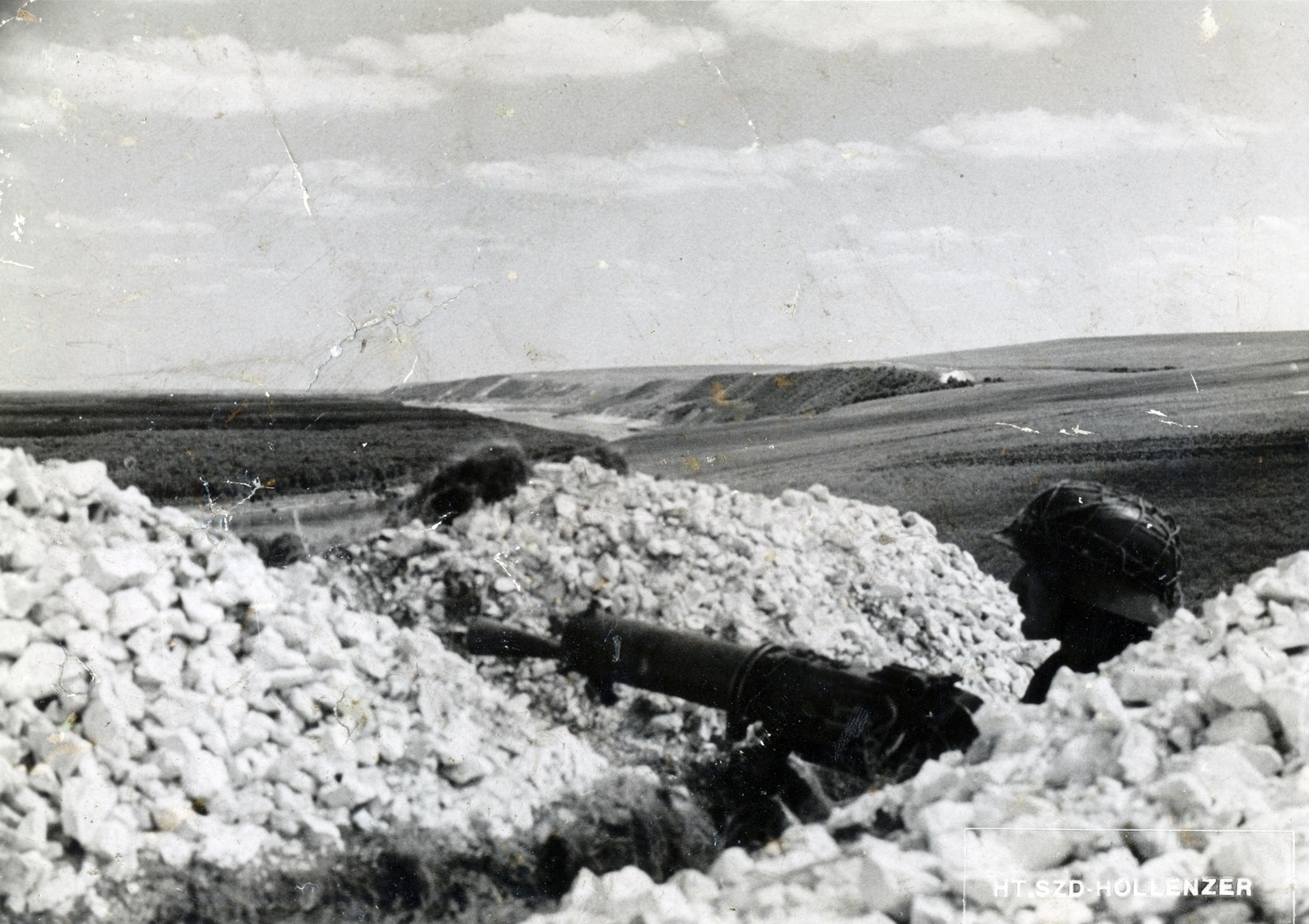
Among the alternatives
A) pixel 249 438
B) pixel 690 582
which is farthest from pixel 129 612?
pixel 690 582

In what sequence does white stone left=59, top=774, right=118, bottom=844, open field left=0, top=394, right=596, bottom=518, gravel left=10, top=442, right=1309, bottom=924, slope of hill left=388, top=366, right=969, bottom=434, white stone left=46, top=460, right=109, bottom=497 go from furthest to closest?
slope of hill left=388, top=366, right=969, bottom=434
open field left=0, top=394, right=596, bottom=518
white stone left=46, top=460, right=109, bottom=497
white stone left=59, top=774, right=118, bottom=844
gravel left=10, top=442, right=1309, bottom=924

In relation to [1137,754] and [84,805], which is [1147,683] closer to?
[1137,754]

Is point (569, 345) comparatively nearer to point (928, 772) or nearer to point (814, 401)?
point (814, 401)

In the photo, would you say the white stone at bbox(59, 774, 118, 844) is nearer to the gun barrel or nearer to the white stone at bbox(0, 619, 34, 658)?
the white stone at bbox(0, 619, 34, 658)

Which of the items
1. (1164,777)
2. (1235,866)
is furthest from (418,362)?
(1235,866)

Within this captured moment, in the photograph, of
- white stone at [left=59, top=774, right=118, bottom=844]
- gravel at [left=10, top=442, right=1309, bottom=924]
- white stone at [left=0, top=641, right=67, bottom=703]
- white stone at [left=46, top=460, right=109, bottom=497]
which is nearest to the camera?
gravel at [left=10, top=442, right=1309, bottom=924]

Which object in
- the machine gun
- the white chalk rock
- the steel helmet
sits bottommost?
the white chalk rock

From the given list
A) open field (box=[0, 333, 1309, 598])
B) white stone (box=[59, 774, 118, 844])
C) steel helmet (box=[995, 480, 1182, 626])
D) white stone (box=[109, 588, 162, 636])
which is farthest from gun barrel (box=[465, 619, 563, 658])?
steel helmet (box=[995, 480, 1182, 626])
